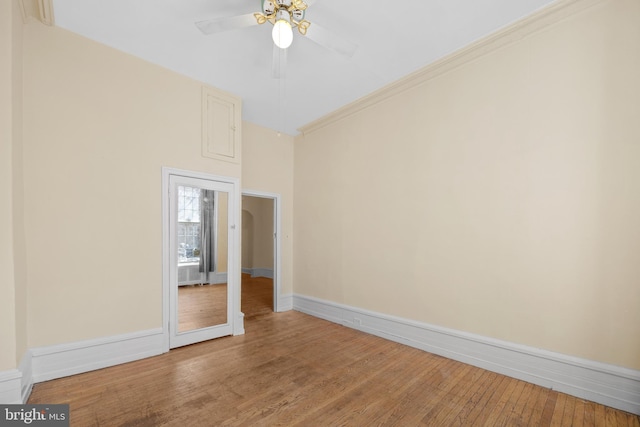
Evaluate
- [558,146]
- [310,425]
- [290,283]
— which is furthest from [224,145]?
[558,146]

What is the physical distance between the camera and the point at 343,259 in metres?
4.44

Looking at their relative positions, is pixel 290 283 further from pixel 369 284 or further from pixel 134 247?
pixel 134 247

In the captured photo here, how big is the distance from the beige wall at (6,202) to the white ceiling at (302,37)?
24.7 inches

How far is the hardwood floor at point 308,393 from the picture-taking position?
2113 millimetres

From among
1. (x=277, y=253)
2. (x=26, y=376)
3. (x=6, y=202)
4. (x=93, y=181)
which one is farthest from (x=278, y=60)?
(x=26, y=376)

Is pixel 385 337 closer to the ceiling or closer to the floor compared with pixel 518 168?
closer to the floor

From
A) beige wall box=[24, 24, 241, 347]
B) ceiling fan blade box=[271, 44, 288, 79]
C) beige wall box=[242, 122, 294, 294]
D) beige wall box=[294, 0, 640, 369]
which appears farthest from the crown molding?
beige wall box=[24, 24, 241, 347]

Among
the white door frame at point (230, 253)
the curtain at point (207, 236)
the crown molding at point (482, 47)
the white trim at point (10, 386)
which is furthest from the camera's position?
the curtain at point (207, 236)

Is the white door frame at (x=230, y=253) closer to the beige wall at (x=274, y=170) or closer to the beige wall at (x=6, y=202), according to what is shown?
the beige wall at (x=274, y=170)

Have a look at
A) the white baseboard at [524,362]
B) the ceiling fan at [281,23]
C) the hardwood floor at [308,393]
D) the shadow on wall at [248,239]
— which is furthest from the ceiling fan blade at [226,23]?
the shadow on wall at [248,239]

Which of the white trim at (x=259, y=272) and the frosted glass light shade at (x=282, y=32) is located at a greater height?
the frosted glass light shade at (x=282, y=32)

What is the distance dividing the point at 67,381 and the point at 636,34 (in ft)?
19.0

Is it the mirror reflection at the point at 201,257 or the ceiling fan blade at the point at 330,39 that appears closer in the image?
the ceiling fan blade at the point at 330,39

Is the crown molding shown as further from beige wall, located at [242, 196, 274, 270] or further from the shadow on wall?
the shadow on wall
